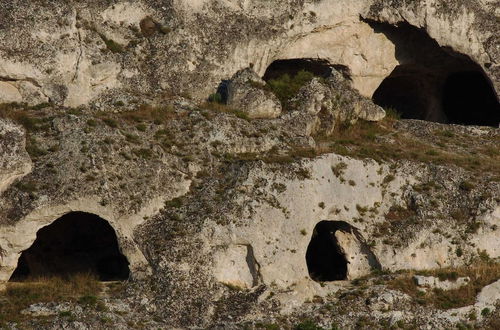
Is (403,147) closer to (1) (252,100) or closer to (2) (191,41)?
(1) (252,100)

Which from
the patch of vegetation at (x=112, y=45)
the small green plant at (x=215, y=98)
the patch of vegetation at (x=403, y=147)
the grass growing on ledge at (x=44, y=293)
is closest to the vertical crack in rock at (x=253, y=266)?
the grass growing on ledge at (x=44, y=293)

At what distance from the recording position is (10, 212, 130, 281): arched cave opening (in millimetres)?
41781

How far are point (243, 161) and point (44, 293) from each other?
8.47 metres

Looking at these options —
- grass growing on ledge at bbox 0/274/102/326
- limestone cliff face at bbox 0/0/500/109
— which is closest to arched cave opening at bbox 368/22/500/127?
limestone cliff face at bbox 0/0/500/109

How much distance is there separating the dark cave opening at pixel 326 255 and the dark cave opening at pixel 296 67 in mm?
8840

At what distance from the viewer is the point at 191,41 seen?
151 ft

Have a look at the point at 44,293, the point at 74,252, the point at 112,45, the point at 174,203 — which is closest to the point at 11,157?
the point at 44,293

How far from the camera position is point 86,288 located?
121 ft

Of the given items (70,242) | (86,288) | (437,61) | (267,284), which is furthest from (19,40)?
(437,61)

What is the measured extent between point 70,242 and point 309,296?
11170mm

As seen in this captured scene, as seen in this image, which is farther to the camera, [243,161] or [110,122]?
[110,122]

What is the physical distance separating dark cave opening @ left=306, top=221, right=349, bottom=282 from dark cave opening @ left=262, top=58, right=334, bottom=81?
884 cm

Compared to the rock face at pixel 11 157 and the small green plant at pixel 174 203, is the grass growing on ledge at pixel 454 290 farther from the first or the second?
the rock face at pixel 11 157

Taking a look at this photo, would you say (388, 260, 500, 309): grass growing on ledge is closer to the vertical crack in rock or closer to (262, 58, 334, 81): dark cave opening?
the vertical crack in rock
